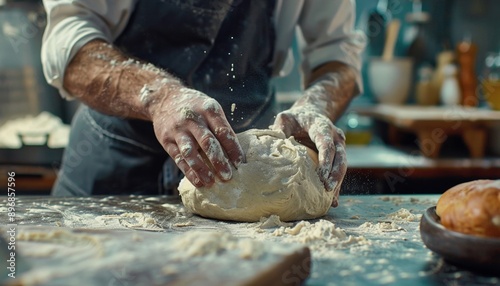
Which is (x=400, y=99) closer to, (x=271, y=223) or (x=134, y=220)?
(x=271, y=223)

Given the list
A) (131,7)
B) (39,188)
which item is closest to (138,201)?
(131,7)

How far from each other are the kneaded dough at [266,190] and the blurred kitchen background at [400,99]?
1037mm

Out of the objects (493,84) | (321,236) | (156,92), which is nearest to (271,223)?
(321,236)

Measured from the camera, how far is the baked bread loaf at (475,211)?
0.97 metres

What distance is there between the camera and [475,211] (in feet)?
3.23

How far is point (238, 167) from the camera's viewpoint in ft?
4.46

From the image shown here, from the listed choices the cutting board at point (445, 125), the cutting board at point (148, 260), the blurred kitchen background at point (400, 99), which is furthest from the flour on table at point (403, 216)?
the cutting board at point (445, 125)

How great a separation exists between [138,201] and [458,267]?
2.98 ft

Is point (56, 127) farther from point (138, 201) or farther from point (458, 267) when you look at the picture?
point (458, 267)

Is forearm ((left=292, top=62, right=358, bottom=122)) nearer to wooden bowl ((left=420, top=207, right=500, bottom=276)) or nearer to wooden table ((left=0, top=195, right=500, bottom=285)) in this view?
wooden table ((left=0, top=195, right=500, bottom=285))

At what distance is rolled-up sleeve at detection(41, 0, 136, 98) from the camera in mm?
1660

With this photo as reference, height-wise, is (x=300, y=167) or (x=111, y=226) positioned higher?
(x=300, y=167)

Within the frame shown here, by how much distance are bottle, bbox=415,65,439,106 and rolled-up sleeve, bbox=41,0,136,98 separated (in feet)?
7.99

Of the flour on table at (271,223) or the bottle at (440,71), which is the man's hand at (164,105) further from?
the bottle at (440,71)
